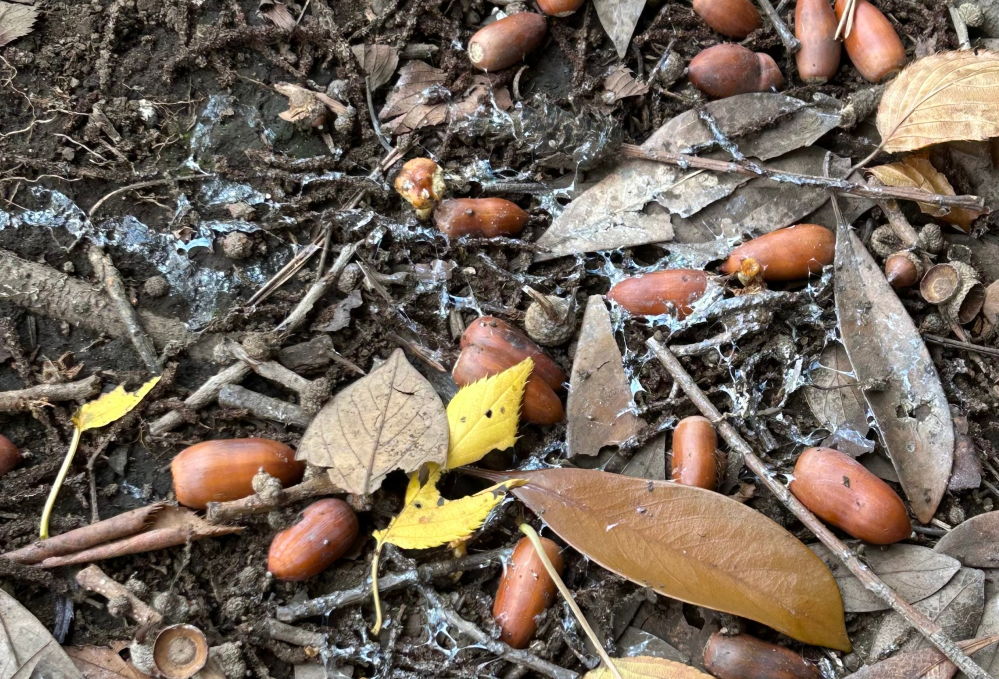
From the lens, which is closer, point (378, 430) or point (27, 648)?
point (27, 648)

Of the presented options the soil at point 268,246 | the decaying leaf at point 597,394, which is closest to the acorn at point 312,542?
the soil at point 268,246

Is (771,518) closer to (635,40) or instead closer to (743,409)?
(743,409)

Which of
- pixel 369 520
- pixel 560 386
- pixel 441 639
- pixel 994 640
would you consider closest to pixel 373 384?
pixel 369 520

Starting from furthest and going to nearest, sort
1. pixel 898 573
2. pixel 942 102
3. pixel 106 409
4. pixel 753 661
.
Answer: pixel 942 102 < pixel 106 409 < pixel 898 573 < pixel 753 661

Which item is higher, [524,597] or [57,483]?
[57,483]

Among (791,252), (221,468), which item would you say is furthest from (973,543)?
(221,468)

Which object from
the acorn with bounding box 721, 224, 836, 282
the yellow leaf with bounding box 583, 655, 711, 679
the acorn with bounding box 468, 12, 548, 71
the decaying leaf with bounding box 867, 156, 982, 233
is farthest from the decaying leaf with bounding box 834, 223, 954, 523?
the acorn with bounding box 468, 12, 548, 71

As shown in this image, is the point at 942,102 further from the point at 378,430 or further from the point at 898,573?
the point at 378,430

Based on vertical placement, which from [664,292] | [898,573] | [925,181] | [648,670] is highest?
[925,181]

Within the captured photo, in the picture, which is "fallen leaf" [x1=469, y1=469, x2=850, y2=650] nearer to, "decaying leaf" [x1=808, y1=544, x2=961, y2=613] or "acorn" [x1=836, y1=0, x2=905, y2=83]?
"decaying leaf" [x1=808, y1=544, x2=961, y2=613]
